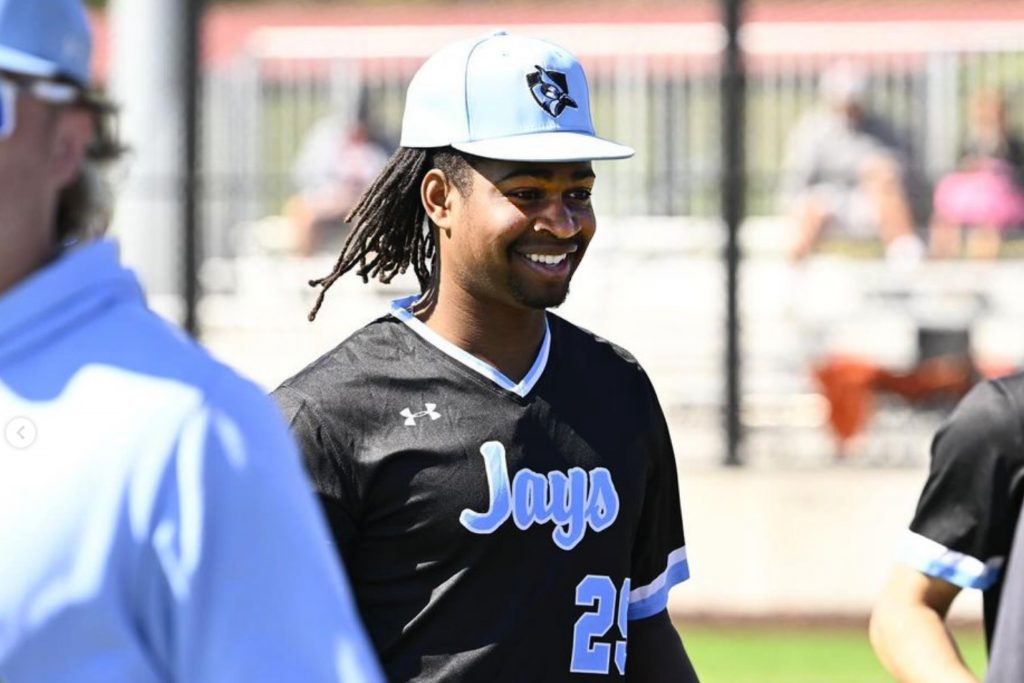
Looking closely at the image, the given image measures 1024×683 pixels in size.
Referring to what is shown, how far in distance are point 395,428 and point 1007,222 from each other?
7.90 metres

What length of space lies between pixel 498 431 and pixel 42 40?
1.83m

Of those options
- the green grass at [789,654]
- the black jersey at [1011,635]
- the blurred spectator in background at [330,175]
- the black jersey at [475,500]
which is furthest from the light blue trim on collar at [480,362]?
the blurred spectator in background at [330,175]

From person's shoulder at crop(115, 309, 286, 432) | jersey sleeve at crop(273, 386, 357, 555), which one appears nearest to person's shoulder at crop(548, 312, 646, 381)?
jersey sleeve at crop(273, 386, 357, 555)

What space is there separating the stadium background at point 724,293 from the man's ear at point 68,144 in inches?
297

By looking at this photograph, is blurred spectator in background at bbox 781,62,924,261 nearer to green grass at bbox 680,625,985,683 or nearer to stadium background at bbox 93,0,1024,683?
stadium background at bbox 93,0,1024,683

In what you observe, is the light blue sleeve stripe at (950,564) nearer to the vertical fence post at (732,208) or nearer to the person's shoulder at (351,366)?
the person's shoulder at (351,366)

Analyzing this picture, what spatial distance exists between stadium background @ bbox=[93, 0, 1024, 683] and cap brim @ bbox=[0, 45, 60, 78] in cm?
764

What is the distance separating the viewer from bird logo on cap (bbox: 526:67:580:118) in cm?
403

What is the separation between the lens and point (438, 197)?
419cm

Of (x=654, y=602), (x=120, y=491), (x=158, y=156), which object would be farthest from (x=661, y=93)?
(x=120, y=491)

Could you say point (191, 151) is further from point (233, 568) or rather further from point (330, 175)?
point (233, 568)

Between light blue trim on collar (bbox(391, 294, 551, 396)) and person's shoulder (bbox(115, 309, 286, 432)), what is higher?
person's shoulder (bbox(115, 309, 286, 432))

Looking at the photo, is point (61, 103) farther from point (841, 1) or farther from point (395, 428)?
point (841, 1)

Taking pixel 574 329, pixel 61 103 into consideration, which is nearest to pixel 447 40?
pixel 574 329
